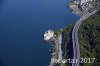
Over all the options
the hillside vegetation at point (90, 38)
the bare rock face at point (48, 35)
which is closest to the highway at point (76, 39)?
the hillside vegetation at point (90, 38)

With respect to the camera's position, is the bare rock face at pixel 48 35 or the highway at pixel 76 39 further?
the bare rock face at pixel 48 35

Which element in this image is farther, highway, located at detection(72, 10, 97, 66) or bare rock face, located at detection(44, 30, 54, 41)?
bare rock face, located at detection(44, 30, 54, 41)

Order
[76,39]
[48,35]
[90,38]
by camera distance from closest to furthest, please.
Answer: [90,38], [76,39], [48,35]

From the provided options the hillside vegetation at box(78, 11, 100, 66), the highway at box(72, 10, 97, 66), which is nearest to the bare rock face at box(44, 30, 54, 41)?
the highway at box(72, 10, 97, 66)

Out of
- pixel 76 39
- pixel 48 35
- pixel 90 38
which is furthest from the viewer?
pixel 48 35

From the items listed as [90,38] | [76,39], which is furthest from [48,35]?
[90,38]

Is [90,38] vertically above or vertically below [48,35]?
below

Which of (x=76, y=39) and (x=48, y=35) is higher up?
(x=48, y=35)

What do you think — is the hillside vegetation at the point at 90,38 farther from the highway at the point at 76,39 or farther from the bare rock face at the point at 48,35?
the bare rock face at the point at 48,35

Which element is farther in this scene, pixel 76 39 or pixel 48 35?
pixel 48 35

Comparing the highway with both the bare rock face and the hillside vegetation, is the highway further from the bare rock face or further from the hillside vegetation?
the bare rock face

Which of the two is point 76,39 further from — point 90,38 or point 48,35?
point 48,35

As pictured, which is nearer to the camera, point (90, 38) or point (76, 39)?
point (90, 38)
